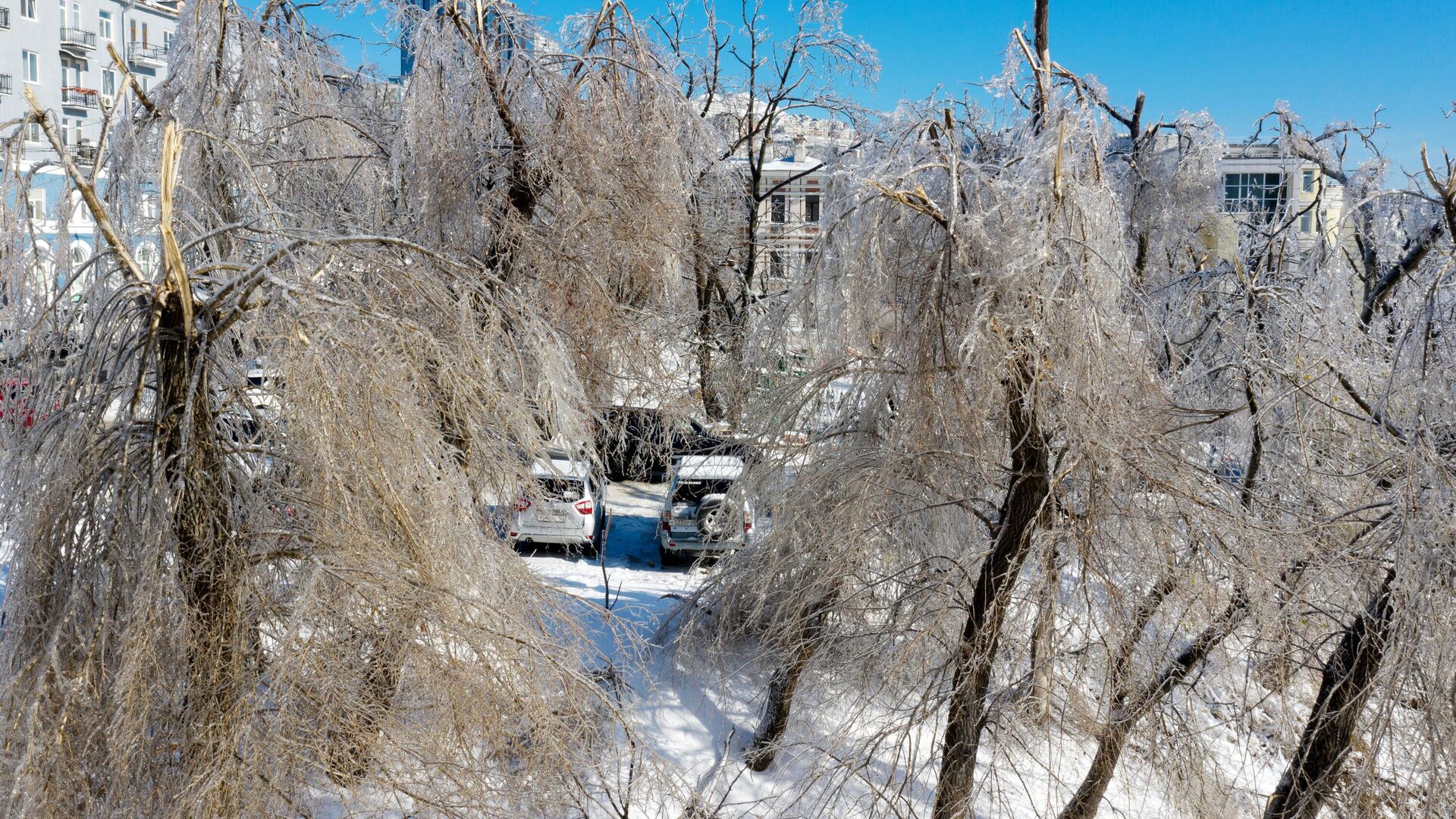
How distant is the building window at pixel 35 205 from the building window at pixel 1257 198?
9205mm

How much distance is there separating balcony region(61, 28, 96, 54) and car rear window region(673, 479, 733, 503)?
35277mm

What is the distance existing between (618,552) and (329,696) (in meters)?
9.59

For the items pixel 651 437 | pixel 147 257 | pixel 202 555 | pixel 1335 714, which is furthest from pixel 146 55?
pixel 1335 714

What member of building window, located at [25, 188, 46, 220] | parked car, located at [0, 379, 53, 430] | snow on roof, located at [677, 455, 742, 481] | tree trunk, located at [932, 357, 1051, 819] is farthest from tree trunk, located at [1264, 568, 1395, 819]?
A: building window, located at [25, 188, 46, 220]

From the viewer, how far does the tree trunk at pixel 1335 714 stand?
523cm

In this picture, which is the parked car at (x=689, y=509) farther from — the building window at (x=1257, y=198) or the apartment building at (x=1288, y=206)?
the building window at (x=1257, y=198)

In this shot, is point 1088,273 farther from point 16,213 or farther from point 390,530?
point 16,213

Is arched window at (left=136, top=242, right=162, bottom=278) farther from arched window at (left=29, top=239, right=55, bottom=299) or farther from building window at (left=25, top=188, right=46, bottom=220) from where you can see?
arched window at (left=29, top=239, right=55, bottom=299)

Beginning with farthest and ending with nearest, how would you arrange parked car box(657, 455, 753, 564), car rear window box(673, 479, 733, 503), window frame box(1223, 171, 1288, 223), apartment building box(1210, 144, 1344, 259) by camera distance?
car rear window box(673, 479, 733, 503), parked car box(657, 455, 753, 564), window frame box(1223, 171, 1288, 223), apartment building box(1210, 144, 1344, 259)

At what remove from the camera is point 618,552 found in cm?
1366

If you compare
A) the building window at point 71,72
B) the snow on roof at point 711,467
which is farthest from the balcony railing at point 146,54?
the snow on roof at point 711,467

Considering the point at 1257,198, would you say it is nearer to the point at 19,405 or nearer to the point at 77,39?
the point at 19,405

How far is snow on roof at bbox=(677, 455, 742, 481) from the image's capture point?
9719 mm

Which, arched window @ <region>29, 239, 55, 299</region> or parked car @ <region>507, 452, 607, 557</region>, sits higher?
arched window @ <region>29, 239, 55, 299</region>
